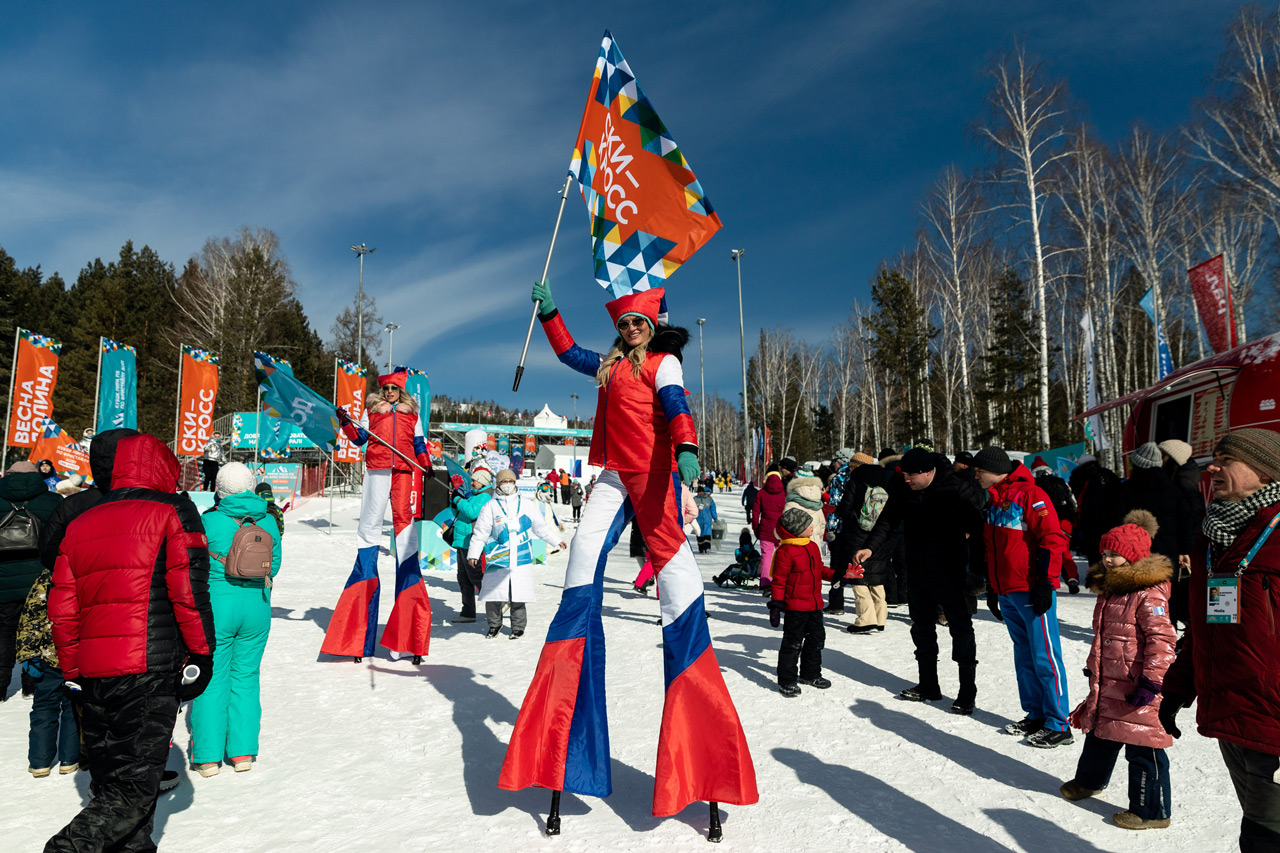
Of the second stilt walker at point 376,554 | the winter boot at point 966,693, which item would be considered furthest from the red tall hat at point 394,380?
the winter boot at point 966,693

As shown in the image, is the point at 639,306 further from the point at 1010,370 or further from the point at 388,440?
the point at 1010,370

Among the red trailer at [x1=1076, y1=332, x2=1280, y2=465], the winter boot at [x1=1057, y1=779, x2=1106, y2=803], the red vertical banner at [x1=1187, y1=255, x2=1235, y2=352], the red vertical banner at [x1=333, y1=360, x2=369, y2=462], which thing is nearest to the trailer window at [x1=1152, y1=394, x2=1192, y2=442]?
the red trailer at [x1=1076, y1=332, x2=1280, y2=465]

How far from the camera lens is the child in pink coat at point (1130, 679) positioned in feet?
10.5

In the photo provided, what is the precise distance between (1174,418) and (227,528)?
506 inches

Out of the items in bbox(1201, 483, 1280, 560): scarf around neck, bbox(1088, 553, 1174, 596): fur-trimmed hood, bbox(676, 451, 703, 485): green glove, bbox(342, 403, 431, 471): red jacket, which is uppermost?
bbox(342, 403, 431, 471): red jacket

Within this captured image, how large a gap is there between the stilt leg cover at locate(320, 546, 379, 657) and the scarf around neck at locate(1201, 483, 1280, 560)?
561 cm

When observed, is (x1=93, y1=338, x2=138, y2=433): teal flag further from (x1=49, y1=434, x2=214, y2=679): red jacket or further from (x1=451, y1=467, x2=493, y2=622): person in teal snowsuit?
(x1=49, y1=434, x2=214, y2=679): red jacket

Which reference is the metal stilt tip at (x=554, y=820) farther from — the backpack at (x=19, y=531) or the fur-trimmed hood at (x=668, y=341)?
the backpack at (x=19, y=531)

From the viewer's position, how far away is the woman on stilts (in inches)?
120

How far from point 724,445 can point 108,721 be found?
86.1 m

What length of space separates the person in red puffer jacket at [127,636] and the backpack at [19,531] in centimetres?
271

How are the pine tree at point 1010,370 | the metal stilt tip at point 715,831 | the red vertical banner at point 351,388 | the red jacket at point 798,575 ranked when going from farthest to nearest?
the pine tree at point 1010,370 < the red vertical banner at point 351,388 < the red jacket at point 798,575 < the metal stilt tip at point 715,831

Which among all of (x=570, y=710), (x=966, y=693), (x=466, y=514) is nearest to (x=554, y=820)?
(x=570, y=710)

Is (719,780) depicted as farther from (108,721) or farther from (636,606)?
(636,606)
